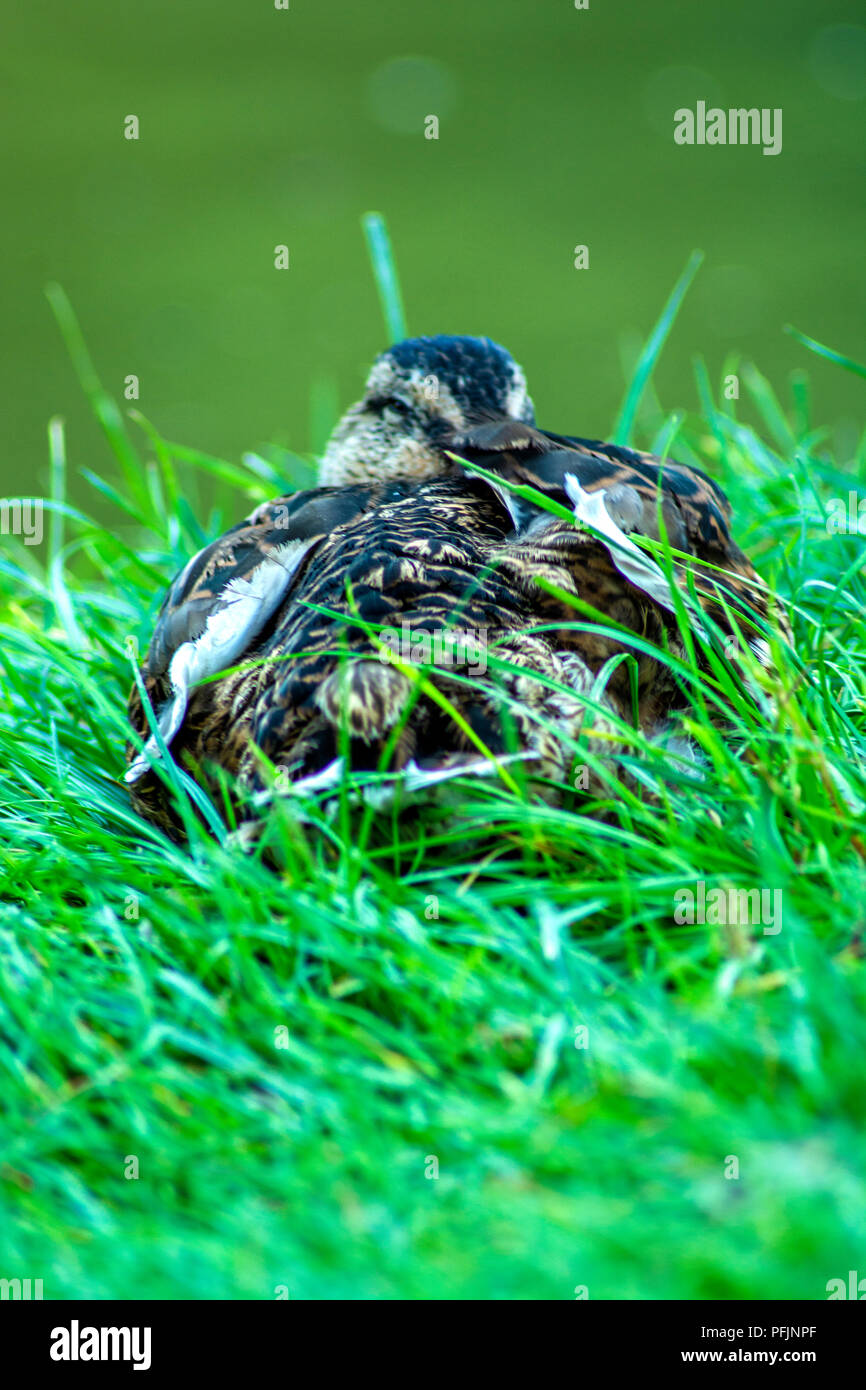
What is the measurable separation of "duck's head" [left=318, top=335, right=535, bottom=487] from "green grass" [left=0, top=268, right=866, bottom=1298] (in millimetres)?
1339

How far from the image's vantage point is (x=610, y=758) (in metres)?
2.33

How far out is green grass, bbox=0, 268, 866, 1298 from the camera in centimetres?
165

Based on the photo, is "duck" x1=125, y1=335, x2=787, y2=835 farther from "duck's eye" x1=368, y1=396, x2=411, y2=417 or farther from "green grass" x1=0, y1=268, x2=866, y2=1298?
"duck's eye" x1=368, y1=396, x2=411, y2=417

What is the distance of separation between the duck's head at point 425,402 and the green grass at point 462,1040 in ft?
4.39

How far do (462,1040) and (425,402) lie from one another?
2.18m

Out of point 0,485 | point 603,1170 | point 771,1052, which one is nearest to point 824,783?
point 771,1052

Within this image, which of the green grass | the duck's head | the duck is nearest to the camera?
the green grass

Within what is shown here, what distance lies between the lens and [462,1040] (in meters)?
1.96

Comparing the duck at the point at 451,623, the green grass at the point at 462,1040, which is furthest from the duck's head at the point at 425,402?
the green grass at the point at 462,1040

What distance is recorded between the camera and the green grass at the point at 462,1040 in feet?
5.40

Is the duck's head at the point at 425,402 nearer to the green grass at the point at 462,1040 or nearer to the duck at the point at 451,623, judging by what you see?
the duck at the point at 451,623

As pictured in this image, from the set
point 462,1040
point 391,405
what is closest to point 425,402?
point 391,405

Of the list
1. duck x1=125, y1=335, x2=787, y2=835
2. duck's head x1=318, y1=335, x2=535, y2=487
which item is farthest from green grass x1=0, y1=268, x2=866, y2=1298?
duck's head x1=318, y1=335, x2=535, y2=487

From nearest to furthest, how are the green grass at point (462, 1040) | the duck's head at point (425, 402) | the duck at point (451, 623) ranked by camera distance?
1. the green grass at point (462, 1040)
2. the duck at point (451, 623)
3. the duck's head at point (425, 402)
